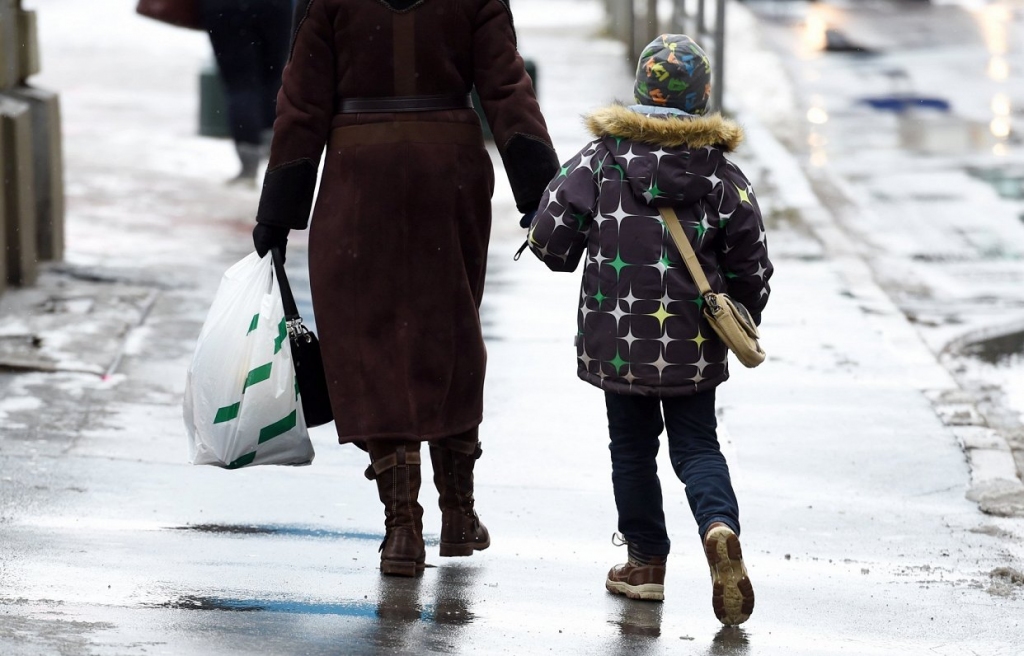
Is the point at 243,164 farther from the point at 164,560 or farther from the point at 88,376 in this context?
the point at 164,560

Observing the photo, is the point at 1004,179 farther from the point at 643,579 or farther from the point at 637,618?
the point at 637,618

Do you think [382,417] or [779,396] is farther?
[779,396]

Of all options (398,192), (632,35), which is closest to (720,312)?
(398,192)

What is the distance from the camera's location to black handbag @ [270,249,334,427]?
15.3 feet

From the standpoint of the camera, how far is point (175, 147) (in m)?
12.4

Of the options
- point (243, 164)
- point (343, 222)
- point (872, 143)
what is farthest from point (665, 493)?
point (872, 143)

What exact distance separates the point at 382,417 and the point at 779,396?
260cm

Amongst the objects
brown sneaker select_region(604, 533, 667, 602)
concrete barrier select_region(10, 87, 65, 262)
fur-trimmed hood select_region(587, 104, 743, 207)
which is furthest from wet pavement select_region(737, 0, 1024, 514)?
concrete barrier select_region(10, 87, 65, 262)

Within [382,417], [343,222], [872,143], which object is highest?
[343,222]

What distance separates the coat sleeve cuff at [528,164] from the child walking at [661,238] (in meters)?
0.33

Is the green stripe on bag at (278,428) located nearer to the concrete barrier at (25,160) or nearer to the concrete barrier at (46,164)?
the concrete barrier at (25,160)

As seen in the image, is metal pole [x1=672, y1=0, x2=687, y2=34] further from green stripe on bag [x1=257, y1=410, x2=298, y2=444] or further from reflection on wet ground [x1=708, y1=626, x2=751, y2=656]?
reflection on wet ground [x1=708, y1=626, x2=751, y2=656]

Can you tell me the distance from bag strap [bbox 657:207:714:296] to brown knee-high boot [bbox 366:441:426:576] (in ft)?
3.24

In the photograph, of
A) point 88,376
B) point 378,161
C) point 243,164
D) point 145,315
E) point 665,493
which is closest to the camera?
point 378,161
